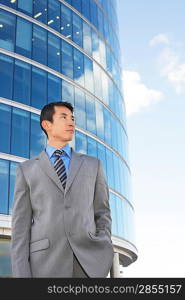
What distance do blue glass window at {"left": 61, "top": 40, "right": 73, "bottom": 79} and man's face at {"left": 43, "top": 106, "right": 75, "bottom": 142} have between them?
1929cm

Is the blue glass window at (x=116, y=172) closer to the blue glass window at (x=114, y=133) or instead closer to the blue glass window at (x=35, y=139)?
the blue glass window at (x=114, y=133)

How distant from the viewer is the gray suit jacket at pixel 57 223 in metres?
2.46

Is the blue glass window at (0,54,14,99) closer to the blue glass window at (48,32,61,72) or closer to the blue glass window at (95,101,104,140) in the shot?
the blue glass window at (48,32,61,72)

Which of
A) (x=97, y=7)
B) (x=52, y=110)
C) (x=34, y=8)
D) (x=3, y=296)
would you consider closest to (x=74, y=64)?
(x=34, y=8)

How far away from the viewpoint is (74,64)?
22.9 meters

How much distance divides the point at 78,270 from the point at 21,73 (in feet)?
58.9

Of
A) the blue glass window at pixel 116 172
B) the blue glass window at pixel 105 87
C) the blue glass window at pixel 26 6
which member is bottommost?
the blue glass window at pixel 116 172

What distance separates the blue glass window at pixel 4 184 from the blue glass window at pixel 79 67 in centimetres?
793

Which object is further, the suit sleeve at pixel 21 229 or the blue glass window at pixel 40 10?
the blue glass window at pixel 40 10

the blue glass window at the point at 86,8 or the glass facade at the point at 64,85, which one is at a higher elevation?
the blue glass window at the point at 86,8

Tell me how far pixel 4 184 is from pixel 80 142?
591cm

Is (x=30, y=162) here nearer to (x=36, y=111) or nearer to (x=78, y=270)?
(x=78, y=270)

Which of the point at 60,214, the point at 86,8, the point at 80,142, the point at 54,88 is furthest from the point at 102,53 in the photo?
the point at 60,214

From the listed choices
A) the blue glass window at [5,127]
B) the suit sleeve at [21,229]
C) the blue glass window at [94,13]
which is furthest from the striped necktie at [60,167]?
the blue glass window at [94,13]
